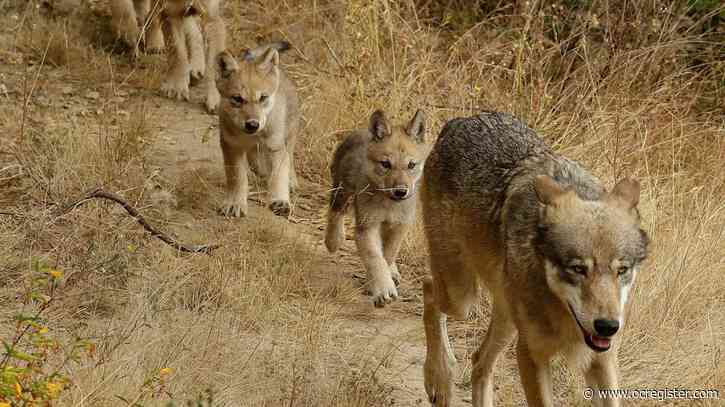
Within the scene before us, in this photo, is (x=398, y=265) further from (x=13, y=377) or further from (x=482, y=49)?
(x=13, y=377)

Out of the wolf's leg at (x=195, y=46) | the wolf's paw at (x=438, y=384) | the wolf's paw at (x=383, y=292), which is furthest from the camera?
the wolf's leg at (x=195, y=46)

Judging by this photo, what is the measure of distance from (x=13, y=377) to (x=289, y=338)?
2450 mm

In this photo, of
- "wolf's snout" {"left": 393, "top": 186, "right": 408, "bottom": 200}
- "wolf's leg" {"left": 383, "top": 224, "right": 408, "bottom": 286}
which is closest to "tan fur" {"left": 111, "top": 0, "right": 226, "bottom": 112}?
"wolf's leg" {"left": 383, "top": 224, "right": 408, "bottom": 286}

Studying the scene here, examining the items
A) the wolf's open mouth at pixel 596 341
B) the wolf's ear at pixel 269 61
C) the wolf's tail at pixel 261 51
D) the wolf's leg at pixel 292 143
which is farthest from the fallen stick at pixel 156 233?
the wolf's open mouth at pixel 596 341

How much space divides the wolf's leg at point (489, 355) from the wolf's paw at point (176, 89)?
4545mm

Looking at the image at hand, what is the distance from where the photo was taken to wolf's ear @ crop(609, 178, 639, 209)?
4.50 meters

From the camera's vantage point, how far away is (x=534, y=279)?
4.50 m

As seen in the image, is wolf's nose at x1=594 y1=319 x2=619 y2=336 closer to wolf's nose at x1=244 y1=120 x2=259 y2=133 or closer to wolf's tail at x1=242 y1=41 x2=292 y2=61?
wolf's nose at x1=244 y1=120 x2=259 y2=133

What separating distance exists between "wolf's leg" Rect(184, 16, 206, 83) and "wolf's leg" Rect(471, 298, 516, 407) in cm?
487

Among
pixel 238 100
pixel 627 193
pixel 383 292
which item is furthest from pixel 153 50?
pixel 627 193

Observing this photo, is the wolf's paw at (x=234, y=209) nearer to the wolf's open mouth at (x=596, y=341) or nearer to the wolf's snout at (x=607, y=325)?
the wolf's open mouth at (x=596, y=341)

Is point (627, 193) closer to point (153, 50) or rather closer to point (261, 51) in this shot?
point (261, 51)

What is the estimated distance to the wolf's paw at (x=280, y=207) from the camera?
773cm

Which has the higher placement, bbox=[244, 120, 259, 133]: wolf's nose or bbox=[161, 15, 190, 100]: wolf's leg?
bbox=[244, 120, 259, 133]: wolf's nose
